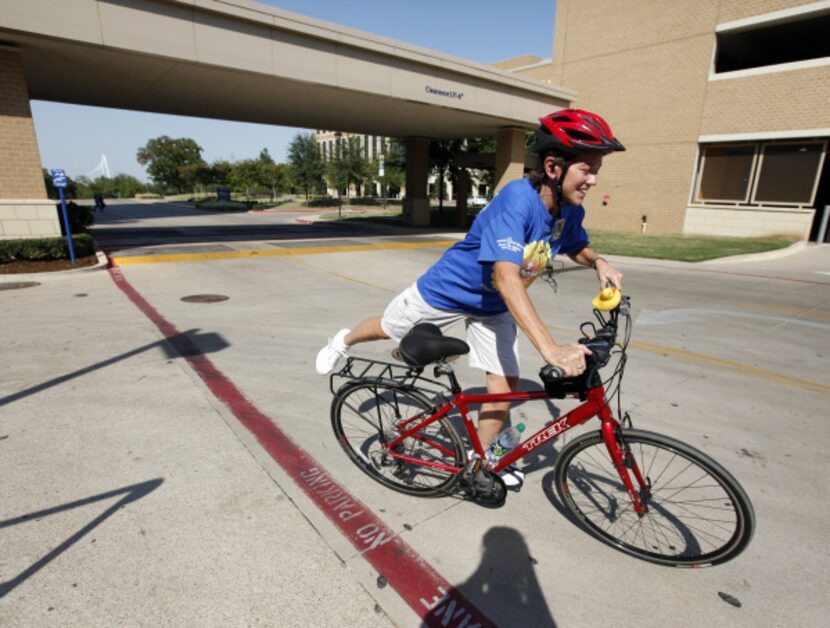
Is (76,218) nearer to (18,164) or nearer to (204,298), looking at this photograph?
(18,164)

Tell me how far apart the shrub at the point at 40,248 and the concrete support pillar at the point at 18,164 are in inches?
28.7

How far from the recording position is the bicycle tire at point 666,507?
2295 mm

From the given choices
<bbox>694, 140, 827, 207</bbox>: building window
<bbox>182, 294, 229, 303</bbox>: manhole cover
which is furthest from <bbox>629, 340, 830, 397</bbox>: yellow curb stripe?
<bbox>694, 140, 827, 207</bbox>: building window

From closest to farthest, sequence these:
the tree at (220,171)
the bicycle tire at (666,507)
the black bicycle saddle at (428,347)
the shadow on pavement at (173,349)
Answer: the bicycle tire at (666,507)
the black bicycle saddle at (428,347)
the shadow on pavement at (173,349)
the tree at (220,171)

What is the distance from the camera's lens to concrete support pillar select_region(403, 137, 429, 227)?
27.7 m

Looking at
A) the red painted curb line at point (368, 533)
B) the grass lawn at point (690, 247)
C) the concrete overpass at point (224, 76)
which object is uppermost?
the concrete overpass at point (224, 76)

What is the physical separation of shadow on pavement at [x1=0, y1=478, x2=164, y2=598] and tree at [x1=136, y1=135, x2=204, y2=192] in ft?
309

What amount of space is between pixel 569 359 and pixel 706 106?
26.5 m

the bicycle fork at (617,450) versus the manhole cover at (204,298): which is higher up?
the bicycle fork at (617,450)

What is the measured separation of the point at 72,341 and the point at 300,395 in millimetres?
3544

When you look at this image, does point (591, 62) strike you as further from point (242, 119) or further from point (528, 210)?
A: point (528, 210)

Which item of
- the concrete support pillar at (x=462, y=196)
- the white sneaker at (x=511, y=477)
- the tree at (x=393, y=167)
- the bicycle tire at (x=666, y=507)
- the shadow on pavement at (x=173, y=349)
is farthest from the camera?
the tree at (x=393, y=167)

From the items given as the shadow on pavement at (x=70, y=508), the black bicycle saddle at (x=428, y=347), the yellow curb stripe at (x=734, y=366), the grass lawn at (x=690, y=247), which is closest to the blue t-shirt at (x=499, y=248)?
the black bicycle saddle at (x=428, y=347)

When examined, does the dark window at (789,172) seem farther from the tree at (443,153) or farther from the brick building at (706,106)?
the tree at (443,153)
